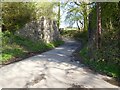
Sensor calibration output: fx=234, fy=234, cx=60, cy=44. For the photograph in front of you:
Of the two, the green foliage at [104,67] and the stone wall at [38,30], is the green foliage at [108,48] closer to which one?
the green foliage at [104,67]

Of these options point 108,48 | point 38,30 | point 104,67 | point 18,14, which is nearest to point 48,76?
point 104,67

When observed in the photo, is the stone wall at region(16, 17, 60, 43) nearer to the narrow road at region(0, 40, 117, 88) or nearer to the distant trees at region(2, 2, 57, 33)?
the distant trees at region(2, 2, 57, 33)

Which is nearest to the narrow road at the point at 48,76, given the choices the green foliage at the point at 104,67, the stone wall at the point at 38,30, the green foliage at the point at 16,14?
the green foliage at the point at 104,67

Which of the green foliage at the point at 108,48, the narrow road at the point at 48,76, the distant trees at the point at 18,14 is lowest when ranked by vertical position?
the narrow road at the point at 48,76

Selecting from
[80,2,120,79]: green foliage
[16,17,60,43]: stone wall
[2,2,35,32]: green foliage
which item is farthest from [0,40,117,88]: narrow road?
[16,17,60,43]: stone wall

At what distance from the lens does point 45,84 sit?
8055 millimetres

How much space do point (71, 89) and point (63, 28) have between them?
41.8 metres

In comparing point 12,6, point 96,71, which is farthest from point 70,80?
point 12,6

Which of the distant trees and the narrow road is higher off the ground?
the distant trees

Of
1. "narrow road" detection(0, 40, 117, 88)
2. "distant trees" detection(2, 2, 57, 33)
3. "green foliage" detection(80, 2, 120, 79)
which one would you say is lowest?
"narrow road" detection(0, 40, 117, 88)

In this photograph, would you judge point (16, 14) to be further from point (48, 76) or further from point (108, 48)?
point (48, 76)

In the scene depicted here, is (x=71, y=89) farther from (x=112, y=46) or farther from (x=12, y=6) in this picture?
(x=12, y=6)

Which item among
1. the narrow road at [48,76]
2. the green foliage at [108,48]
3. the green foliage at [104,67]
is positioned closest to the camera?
the narrow road at [48,76]

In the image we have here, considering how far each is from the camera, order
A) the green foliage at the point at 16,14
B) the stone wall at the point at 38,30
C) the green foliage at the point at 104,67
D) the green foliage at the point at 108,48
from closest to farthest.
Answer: the green foliage at the point at 104,67 < the green foliage at the point at 108,48 < the green foliage at the point at 16,14 < the stone wall at the point at 38,30
